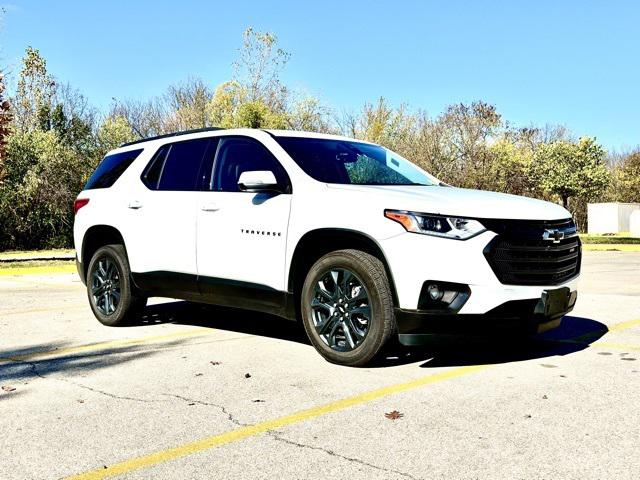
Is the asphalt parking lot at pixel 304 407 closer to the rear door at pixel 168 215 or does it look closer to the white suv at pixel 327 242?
the white suv at pixel 327 242

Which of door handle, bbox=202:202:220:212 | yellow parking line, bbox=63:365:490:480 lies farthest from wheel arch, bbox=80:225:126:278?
yellow parking line, bbox=63:365:490:480

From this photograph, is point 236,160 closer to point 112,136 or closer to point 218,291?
point 218,291

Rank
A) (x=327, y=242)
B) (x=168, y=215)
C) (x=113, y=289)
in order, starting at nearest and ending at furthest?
1. (x=327, y=242)
2. (x=168, y=215)
3. (x=113, y=289)

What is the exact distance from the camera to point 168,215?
6.75 metres

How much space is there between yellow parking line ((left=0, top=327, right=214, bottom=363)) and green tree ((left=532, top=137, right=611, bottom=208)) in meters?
39.6

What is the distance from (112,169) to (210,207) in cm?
202

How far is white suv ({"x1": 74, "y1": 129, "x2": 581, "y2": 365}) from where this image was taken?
500cm

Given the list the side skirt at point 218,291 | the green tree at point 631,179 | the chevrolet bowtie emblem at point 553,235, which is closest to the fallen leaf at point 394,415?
the side skirt at point 218,291

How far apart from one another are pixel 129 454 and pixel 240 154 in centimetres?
349

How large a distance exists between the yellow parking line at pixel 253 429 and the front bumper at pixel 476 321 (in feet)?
1.16

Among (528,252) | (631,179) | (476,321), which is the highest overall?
(631,179)

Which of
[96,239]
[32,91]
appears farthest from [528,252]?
[32,91]

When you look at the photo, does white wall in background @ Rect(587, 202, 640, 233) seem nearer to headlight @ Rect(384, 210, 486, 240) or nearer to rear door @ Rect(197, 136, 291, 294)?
rear door @ Rect(197, 136, 291, 294)

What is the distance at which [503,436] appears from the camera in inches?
149
